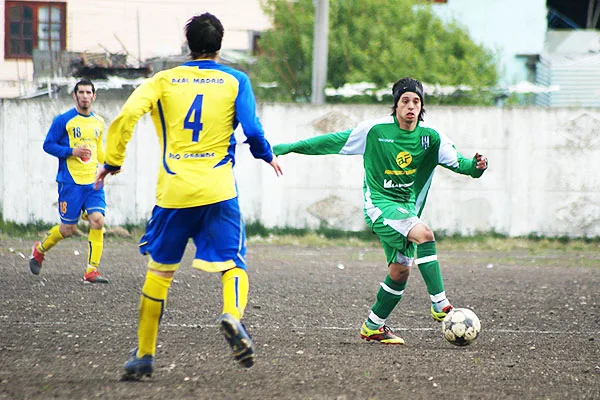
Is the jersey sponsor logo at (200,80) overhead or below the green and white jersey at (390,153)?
overhead

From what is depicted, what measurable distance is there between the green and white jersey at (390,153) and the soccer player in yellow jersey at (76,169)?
14.4 feet

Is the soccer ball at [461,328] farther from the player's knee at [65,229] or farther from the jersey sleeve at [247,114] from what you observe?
the player's knee at [65,229]

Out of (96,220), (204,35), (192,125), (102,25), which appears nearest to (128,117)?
(192,125)

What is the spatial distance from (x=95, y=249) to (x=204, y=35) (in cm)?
566

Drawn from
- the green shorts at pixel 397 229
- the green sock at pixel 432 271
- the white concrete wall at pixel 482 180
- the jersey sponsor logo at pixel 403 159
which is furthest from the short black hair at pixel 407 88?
the white concrete wall at pixel 482 180

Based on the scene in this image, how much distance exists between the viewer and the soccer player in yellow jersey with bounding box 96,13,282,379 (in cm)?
537

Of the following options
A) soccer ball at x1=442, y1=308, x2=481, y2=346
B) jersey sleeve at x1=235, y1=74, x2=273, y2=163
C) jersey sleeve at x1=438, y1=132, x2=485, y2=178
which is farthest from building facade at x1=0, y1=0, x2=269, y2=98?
jersey sleeve at x1=235, y1=74, x2=273, y2=163

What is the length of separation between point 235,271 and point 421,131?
7.75 feet

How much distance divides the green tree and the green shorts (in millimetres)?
13687

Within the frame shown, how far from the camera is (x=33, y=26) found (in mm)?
26969

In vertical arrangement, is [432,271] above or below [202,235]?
below

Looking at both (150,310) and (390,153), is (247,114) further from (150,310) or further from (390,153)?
(390,153)

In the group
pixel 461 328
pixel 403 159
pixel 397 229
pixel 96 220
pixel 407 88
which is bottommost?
pixel 96 220

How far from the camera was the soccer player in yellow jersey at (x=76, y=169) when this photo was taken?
10883 millimetres
